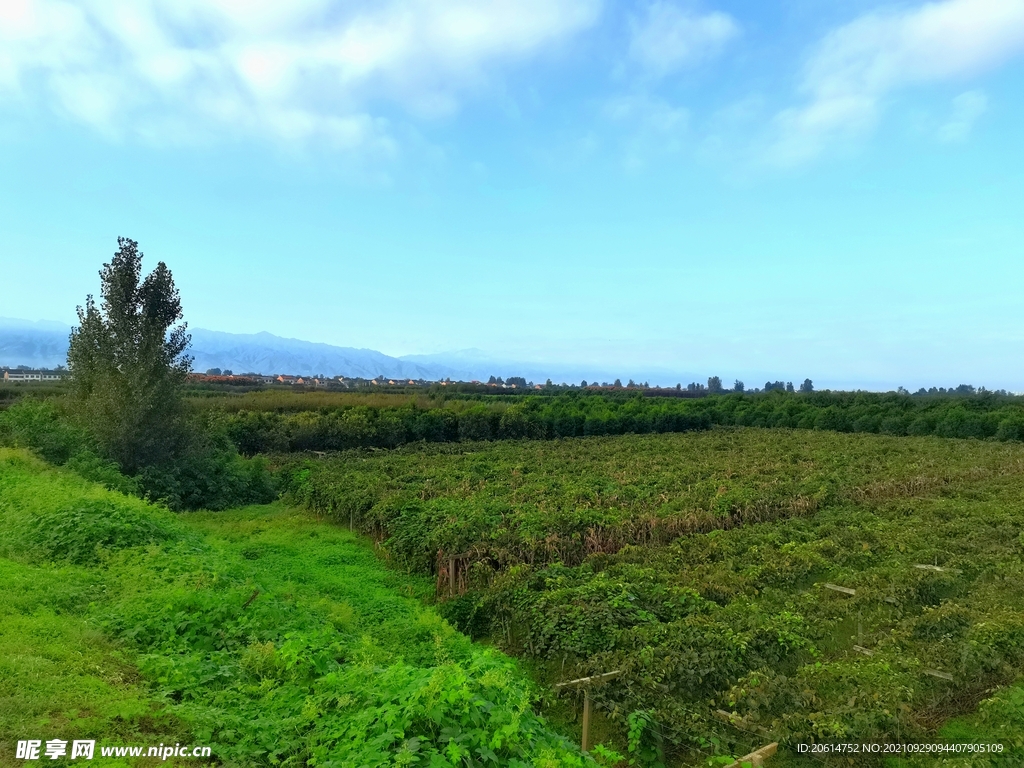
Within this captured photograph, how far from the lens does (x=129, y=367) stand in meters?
17.9

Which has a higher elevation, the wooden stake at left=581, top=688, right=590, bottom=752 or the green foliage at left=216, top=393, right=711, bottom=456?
the green foliage at left=216, top=393, right=711, bottom=456

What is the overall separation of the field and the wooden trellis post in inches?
4.9

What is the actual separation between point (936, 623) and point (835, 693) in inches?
115

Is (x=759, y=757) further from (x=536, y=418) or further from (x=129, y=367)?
(x=536, y=418)

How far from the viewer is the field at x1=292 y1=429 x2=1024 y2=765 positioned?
6387mm

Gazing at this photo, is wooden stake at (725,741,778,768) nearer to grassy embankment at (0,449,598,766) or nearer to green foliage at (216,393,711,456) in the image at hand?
grassy embankment at (0,449,598,766)

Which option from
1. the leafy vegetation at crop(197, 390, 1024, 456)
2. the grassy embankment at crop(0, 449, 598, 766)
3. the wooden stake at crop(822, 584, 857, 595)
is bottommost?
the wooden stake at crop(822, 584, 857, 595)

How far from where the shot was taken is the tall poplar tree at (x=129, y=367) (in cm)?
1761

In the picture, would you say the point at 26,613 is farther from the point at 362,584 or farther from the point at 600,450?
the point at 600,450

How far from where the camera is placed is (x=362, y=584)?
12.0 metres

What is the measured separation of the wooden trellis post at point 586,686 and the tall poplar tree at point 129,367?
1646 centimetres

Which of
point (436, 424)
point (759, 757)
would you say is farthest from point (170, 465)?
point (759, 757)

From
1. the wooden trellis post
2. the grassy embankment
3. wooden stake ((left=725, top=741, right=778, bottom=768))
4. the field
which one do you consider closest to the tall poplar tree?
the field

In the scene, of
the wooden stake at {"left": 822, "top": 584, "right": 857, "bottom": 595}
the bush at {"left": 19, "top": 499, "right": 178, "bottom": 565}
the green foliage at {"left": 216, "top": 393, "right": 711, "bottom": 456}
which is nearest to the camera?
the bush at {"left": 19, "top": 499, "right": 178, "bottom": 565}
